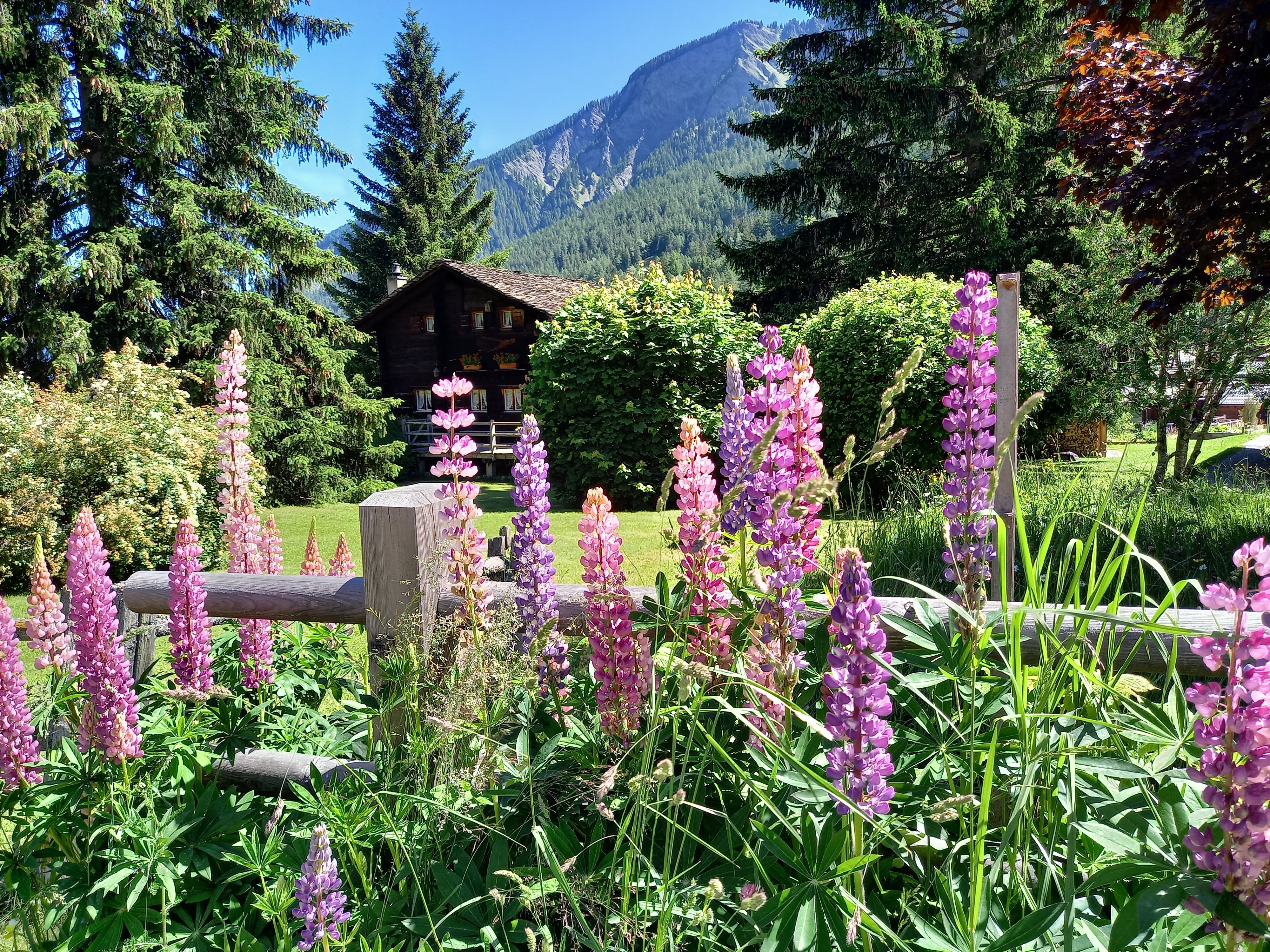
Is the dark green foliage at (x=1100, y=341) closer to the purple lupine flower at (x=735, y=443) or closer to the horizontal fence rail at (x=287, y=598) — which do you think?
the purple lupine flower at (x=735, y=443)

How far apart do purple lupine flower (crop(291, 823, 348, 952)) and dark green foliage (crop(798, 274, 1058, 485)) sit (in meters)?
10.7

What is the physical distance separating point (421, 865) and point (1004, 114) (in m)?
20.4

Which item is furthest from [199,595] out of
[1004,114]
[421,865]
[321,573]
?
[1004,114]

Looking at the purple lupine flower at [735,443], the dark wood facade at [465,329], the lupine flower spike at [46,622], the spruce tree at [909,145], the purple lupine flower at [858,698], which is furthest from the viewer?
the dark wood facade at [465,329]

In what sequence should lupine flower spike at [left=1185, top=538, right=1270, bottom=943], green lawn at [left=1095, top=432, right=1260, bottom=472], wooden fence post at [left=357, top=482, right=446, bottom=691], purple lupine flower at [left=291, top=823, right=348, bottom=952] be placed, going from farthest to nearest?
green lawn at [left=1095, top=432, right=1260, bottom=472] → wooden fence post at [left=357, top=482, right=446, bottom=691] → purple lupine flower at [left=291, top=823, right=348, bottom=952] → lupine flower spike at [left=1185, top=538, right=1270, bottom=943]

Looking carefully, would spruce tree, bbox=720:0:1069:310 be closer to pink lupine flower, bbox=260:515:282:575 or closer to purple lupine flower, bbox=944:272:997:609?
pink lupine flower, bbox=260:515:282:575

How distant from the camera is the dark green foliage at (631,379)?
1229 cm

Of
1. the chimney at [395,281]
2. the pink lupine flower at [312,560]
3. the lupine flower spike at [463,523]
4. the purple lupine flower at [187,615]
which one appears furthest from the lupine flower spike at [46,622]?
the chimney at [395,281]

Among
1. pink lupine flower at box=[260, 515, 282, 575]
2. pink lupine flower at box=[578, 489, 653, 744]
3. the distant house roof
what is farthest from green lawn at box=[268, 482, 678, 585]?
the distant house roof

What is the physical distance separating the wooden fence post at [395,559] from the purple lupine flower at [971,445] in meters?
1.49

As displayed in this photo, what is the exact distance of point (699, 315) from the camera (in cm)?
1253

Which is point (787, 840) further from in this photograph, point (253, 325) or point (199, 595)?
point (253, 325)

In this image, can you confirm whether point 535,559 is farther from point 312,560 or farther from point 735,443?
point 312,560

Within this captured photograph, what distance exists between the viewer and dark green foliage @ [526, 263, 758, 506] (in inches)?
484
